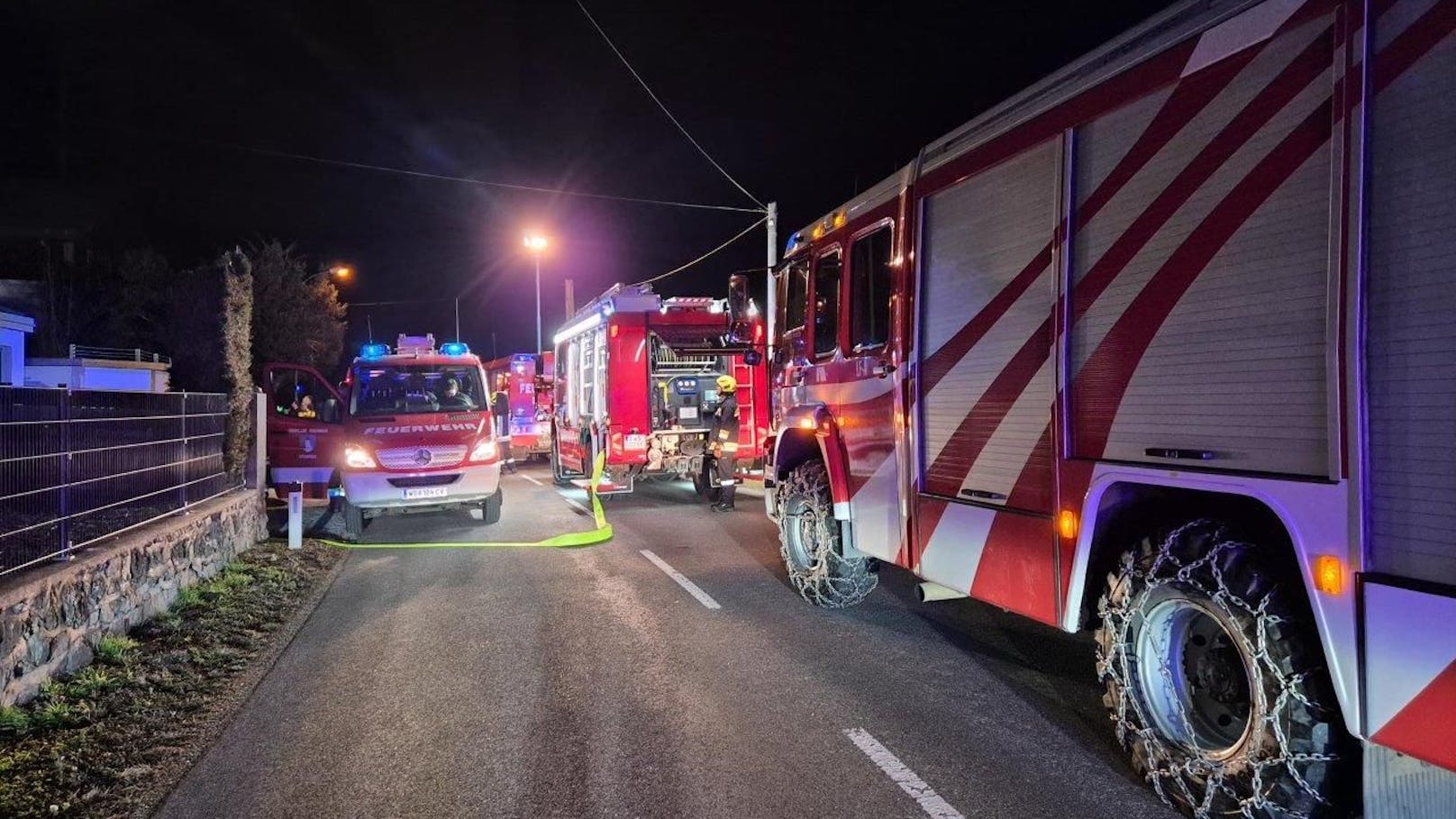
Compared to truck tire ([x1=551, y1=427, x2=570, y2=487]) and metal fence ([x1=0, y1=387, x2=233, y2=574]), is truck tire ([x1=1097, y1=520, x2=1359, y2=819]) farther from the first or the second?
truck tire ([x1=551, y1=427, x2=570, y2=487])

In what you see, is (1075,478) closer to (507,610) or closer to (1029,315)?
(1029,315)

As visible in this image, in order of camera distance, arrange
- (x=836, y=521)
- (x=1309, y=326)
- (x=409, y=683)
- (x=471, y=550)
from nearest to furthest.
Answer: (x=1309, y=326), (x=409, y=683), (x=836, y=521), (x=471, y=550)

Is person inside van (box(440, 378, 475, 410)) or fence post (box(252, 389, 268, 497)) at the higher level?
person inside van (box(440, 378, 475, 410))

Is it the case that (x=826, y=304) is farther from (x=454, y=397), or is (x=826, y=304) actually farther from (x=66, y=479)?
(x=454, y=397)

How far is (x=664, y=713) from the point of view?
4.89 metres

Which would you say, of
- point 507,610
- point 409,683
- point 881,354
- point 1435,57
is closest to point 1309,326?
point 1435,57

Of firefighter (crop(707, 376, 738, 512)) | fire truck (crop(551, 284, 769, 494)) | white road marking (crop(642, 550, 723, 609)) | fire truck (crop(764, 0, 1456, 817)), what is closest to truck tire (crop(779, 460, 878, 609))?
white road marking (crop(642, 550, 723, 609))

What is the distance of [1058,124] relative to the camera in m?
4.32

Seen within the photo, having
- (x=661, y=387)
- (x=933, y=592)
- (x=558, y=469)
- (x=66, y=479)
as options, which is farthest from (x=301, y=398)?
(x=933, y=592)

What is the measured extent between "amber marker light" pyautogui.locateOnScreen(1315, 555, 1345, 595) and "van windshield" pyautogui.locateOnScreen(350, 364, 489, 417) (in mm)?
11012

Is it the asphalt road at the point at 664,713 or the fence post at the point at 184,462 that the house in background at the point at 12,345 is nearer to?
the fence post at the point at 184,462

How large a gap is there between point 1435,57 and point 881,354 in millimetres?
3666

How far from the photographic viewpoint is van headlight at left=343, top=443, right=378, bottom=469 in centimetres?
1132

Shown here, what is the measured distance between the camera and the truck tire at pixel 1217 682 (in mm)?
3062
